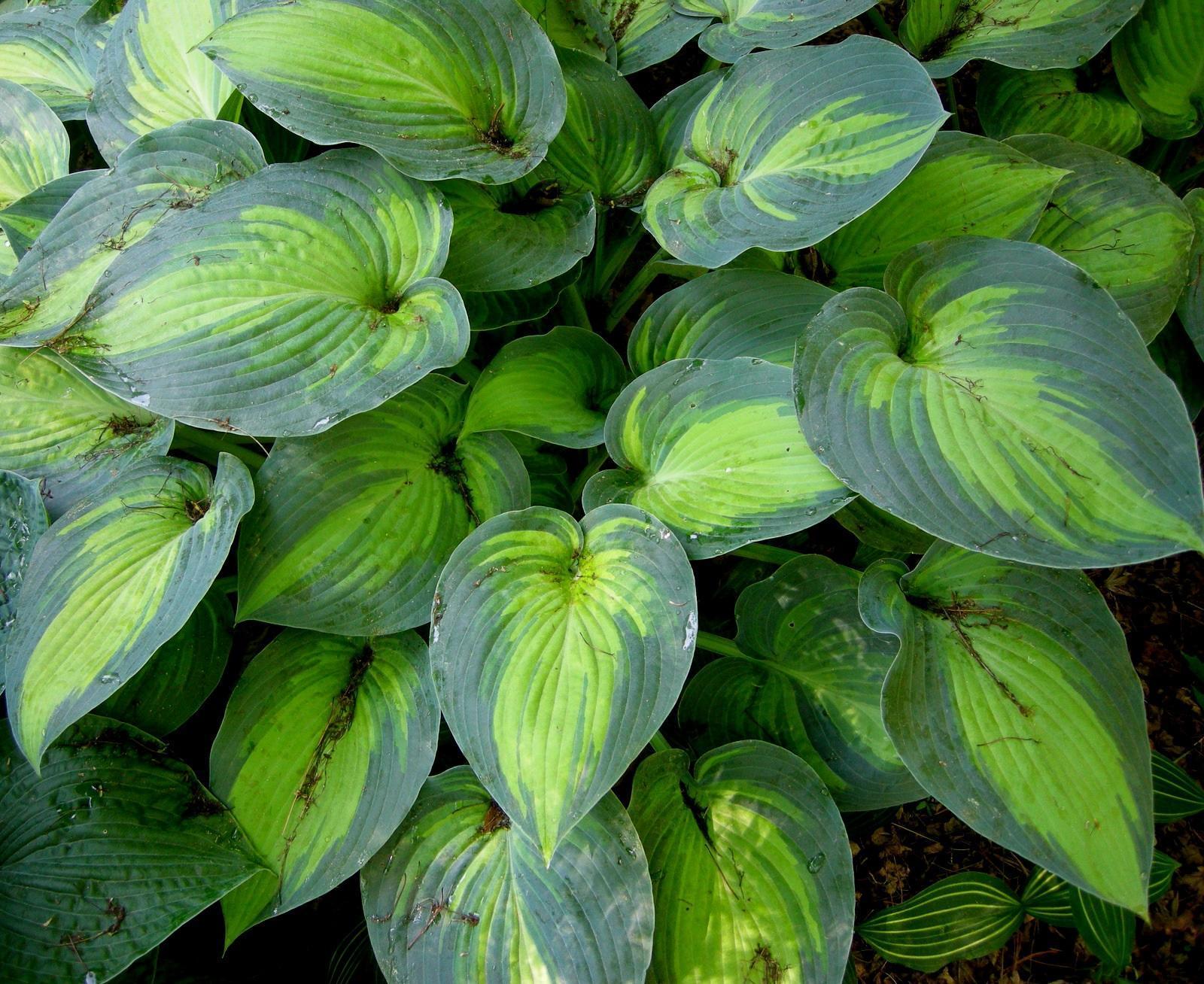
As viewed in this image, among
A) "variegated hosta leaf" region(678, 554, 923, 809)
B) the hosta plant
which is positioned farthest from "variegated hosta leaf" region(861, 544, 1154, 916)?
"variegated hosta leaf" region(678, 554, 923, 809)

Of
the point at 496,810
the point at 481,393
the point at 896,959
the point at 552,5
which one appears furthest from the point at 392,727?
the point at 552,5

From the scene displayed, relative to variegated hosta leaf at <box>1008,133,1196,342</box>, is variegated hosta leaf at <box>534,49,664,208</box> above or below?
above

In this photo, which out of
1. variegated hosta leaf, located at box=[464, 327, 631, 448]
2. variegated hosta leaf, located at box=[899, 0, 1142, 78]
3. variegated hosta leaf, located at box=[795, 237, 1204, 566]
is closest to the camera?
variegated hosta leaf, located at box=[795, 237, 1204, 566]

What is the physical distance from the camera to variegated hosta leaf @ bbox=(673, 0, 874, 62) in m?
1.40

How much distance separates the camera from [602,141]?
1509 mm

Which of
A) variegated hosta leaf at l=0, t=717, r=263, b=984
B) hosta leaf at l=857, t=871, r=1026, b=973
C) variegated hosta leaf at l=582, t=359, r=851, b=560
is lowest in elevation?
hosta leaf at l=857, t=871, r=1026, b=973

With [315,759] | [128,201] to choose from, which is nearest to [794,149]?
[128,201]

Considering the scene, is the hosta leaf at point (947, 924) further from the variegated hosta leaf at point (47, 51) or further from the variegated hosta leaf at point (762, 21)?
the variegated hosta leaf at point (47, 51)

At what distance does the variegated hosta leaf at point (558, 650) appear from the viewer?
100 centimetres

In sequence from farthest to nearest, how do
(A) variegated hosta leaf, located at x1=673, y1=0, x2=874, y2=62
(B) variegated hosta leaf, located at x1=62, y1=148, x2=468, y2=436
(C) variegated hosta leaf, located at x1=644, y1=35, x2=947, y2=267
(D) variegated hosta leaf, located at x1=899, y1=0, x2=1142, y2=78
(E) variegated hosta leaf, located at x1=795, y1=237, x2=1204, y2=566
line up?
1. (D) variegated hosta leaf, located at x1=899, y1=0, x2=1142, y2=78
2. (A) variegated hosta leaf, located at x1=673, y1=0, x2=874, y2=62
3. (C) variegated hosta leaf, located at x1=644, y1=35, x2=947, y2=267
4. (B) variegated hosta leaf, located at x1=62, y1=148, x2=468, y2=436
5. (E) variegated hosta leaf, located at x1=795, y1=237, x2=1204, y2=566

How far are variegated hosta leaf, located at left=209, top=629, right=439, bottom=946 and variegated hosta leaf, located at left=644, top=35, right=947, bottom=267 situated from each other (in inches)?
31.3

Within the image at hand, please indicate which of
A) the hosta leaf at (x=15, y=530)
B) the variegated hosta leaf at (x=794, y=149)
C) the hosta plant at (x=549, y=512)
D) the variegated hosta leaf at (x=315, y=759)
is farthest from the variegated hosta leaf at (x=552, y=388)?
the hosta leaf at (x=15, y=530)

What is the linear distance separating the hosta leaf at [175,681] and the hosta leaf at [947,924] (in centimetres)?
119

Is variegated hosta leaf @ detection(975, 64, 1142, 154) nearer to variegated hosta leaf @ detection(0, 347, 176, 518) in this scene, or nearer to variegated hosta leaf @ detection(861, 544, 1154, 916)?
variegated hosta leaf @ detection(861, 544, 1154, 916)
